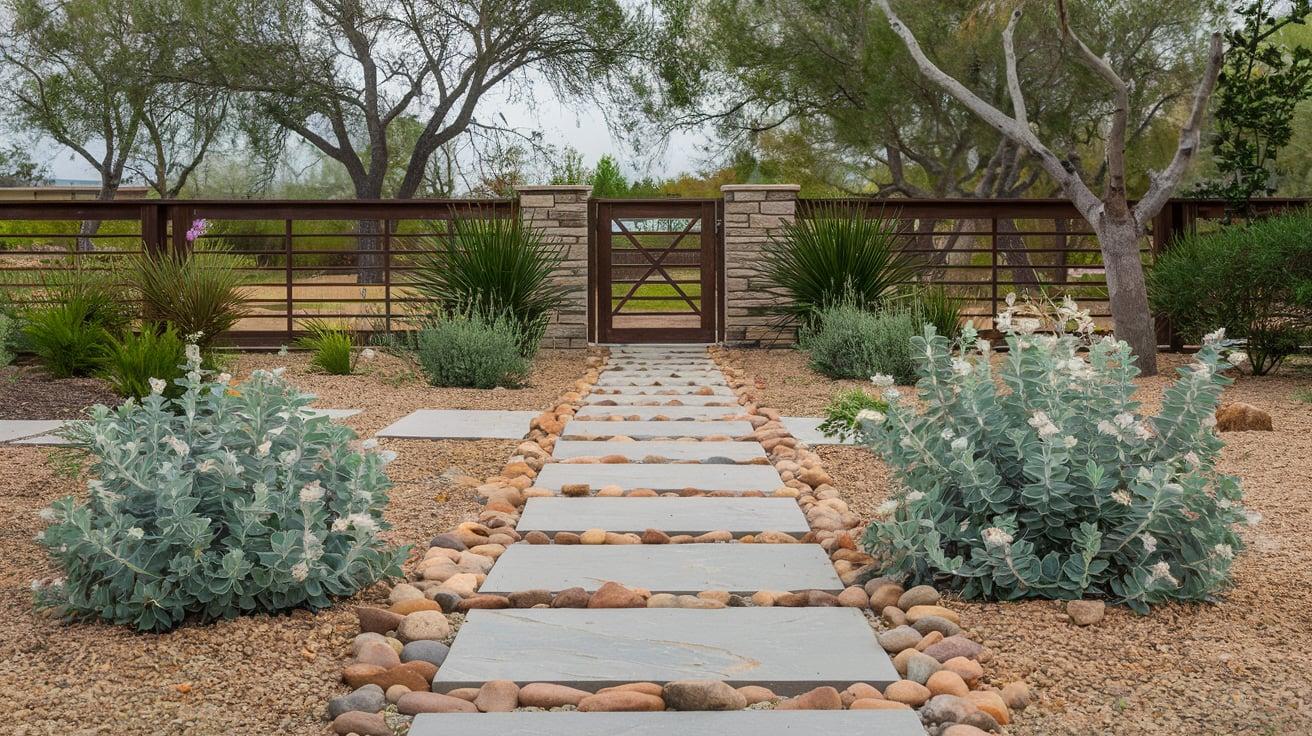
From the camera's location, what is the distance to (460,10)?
20.3m

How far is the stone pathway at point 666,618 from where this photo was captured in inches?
100.0

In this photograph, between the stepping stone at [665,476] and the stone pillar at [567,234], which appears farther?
the stone pillar at [567,234]

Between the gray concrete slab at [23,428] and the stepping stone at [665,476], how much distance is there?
2865 mm

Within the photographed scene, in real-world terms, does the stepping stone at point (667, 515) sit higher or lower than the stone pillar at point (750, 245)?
lower

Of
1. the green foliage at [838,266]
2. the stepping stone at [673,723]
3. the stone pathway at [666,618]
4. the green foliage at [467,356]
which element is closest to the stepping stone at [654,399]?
the green foliage at [467,356]

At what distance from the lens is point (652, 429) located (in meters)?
6.52

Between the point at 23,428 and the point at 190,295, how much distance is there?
8.70 feet

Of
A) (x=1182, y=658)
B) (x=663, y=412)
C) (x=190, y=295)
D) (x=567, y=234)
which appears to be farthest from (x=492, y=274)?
(x=1182, y=658)

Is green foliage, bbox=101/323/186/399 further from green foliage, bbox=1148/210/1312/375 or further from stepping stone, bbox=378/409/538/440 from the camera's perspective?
green foliage, bbox=1148/210/1312/375

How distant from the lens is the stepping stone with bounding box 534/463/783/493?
4.89m

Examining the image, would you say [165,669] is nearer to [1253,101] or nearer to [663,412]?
[663,412]

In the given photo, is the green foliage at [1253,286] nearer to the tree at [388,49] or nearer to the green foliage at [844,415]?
the green foliage at [844,415]

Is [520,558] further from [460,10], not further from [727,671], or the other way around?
[460,10]

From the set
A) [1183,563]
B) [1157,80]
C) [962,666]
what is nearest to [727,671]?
[962,666]
